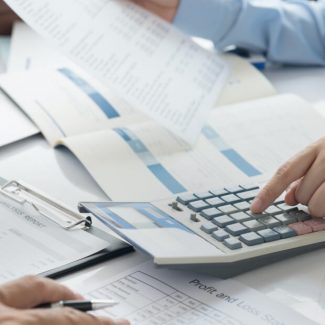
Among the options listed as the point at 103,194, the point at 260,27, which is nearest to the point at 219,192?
the point at 103,194

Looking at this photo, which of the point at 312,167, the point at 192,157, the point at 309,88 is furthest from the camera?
the point at 309,88

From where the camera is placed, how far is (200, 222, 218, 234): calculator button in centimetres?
66

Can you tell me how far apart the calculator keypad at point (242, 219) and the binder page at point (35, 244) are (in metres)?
0.10

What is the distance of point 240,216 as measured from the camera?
689 mm

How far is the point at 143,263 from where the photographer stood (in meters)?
0.65

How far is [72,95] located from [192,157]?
0.22 meters

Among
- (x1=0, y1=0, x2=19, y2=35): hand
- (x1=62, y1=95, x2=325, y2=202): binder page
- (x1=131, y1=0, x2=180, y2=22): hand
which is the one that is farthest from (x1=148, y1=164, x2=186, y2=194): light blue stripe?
(x1=0, y1=0, x2=19, y2=35): hand

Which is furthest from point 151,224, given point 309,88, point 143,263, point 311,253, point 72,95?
point 309,88

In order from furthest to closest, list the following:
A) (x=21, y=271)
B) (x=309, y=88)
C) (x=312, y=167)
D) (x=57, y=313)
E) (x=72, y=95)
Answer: (x=309, y=88) → (x=72, y=95) → (x=312, y=167) → (x=21, y=271) → (x=57, y=313)

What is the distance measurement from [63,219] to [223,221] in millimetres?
154

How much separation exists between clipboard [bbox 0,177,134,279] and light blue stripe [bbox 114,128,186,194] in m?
0.14

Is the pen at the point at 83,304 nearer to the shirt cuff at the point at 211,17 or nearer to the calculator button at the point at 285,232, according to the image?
the calculator button at the point at 285,232

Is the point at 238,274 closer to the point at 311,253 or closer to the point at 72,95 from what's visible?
the point at 311,253

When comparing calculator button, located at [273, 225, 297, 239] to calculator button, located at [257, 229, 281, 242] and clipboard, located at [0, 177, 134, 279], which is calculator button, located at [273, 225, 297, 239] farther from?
clipboard, located at [0, 177, 134, 279]
